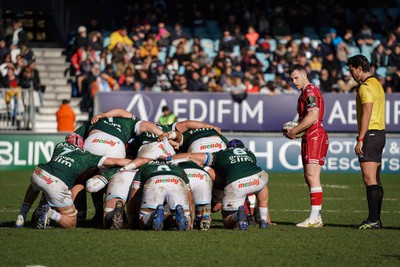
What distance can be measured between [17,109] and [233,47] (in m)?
7.29

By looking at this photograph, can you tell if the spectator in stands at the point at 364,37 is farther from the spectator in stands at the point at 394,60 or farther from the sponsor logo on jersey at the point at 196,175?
the sponsor logo on jersey at the point at 196,175

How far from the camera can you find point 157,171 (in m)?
12.0

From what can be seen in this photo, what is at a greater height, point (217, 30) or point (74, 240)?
point (217, 30)

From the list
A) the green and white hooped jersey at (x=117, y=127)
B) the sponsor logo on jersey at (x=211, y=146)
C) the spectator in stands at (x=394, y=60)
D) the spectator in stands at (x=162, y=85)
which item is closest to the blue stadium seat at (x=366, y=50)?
the spectator in stands at (x=394, y=60)

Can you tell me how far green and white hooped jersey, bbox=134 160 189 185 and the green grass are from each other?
2.29 ft

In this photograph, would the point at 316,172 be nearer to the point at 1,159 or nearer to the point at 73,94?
the point at 1,159

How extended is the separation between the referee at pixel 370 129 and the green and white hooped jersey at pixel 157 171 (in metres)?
2.24

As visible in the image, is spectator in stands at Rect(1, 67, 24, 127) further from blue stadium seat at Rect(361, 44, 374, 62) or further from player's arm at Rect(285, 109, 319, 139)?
player's arm at Rect(285, 109, 319, 139)

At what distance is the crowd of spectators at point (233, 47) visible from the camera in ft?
87.5

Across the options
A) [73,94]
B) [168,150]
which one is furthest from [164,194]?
[73,94]

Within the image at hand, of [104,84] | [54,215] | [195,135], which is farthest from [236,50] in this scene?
[54,215]

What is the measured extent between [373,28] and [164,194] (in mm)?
20584

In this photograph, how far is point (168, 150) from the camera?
44.0 ft

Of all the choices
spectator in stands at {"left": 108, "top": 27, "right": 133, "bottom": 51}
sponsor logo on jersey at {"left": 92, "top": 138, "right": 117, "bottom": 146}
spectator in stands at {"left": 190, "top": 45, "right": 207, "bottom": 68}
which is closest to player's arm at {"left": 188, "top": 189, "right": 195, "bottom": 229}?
sponsor logo on jersey at {"left": 92, "top": 138, "right": 117, "bottom": 146}
